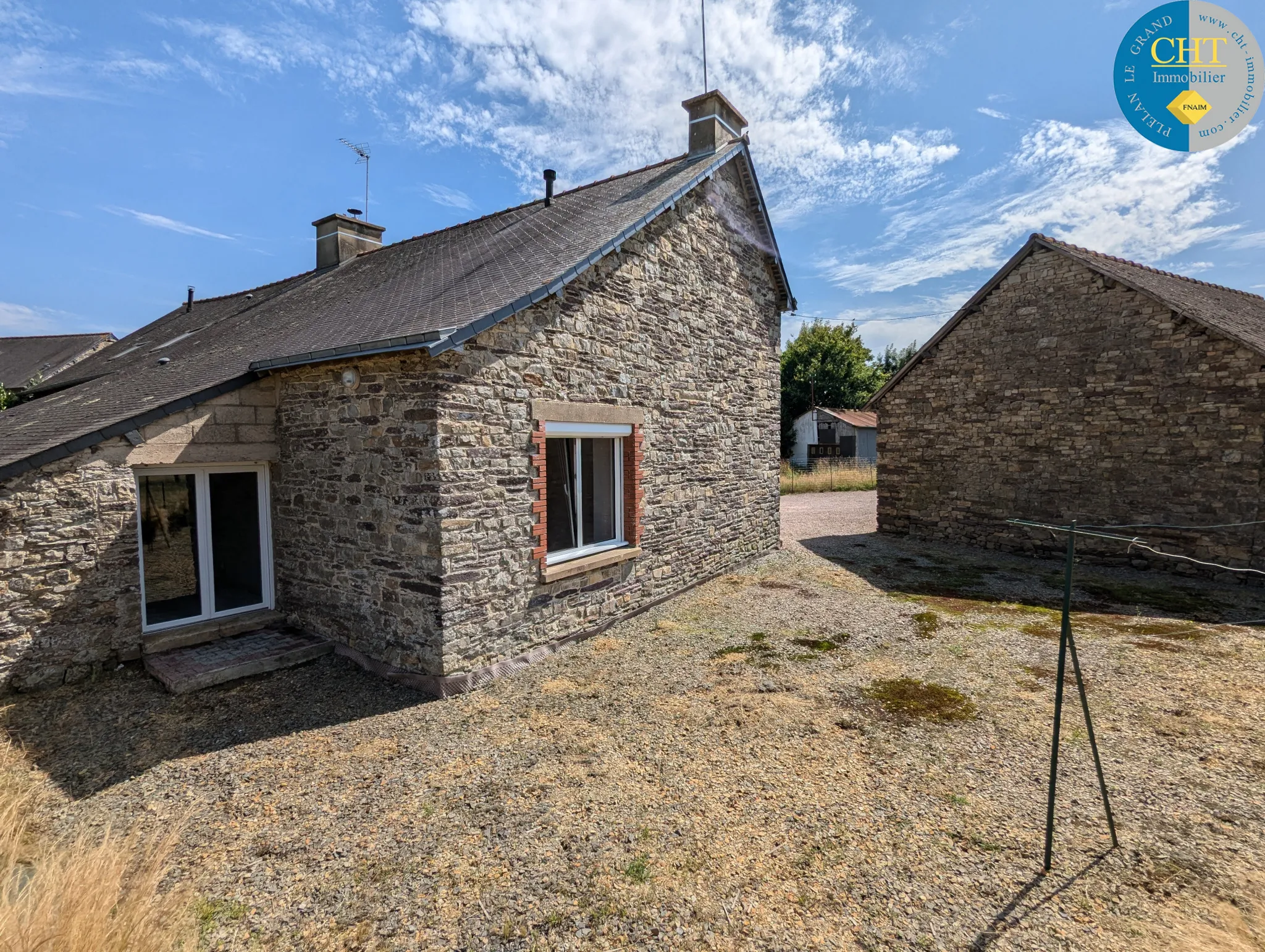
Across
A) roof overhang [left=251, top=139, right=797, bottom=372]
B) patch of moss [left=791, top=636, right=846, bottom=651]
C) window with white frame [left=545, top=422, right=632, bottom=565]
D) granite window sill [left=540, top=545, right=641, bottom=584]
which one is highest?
roof overhang [left=251, top=139, right=797, bottom=372]

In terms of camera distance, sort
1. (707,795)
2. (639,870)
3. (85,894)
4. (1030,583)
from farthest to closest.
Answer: (1030,583) < (707,795) < (639,870) < (85,894)

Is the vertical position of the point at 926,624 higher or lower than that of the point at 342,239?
lower

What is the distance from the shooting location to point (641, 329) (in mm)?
7797

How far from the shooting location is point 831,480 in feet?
83.7

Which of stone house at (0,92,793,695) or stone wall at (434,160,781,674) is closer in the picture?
stone house at (0,92,793,695)

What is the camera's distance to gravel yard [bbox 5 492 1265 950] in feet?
9.99

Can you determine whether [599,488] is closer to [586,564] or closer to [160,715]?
[586,564]

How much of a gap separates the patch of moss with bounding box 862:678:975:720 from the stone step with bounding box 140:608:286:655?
6.70 metres

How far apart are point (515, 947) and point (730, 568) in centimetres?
783

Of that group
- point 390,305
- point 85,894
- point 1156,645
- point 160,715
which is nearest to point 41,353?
point 390,305

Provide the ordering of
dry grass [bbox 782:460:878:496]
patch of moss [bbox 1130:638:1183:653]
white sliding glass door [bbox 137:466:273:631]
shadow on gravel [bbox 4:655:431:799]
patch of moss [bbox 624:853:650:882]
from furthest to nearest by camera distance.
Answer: dry grass [bbox 782:460:878:496] < patch of moss [bbox 1130:638:1183:653] < white sliding glass door [bbox 137:466:273:631] < shadow on gravel [bbox 4:655:431:799] < patch of moss [bbox 624:853:650:882]

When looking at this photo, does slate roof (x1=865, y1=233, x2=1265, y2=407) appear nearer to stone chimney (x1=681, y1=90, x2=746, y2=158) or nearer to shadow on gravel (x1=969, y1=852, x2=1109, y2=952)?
stone chimney (x1=681, y1=90, x2=746, y2=158)

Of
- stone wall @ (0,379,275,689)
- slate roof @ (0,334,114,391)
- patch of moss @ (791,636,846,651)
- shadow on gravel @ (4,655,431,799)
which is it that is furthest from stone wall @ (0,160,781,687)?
slate roof @ (0,334,114,391)

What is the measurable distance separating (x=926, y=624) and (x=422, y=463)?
21.4 feet
